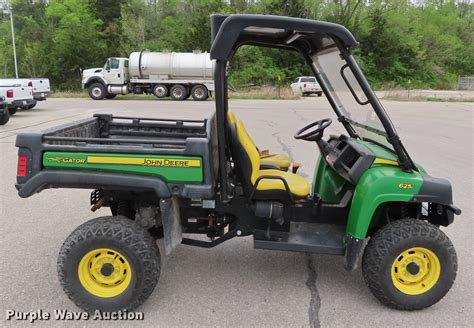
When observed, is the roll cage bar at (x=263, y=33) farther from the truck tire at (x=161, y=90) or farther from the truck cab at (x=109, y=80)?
the truck cab at (x=109, y=80)

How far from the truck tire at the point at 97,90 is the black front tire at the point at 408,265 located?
79.6 ft

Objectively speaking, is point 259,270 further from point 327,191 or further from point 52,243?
point 52,243

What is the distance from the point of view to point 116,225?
113 inches

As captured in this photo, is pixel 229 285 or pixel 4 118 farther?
pixel 4 118

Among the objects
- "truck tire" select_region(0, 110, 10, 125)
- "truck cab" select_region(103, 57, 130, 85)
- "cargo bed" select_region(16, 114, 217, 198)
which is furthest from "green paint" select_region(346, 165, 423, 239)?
"truck cab" select_region(103, 57, 130, 85)

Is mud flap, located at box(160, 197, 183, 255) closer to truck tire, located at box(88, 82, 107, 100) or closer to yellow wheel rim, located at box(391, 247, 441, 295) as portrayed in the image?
yellow wheel rim, located at box(391, 247, 441, 295)

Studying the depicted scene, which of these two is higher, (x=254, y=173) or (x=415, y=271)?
(x=254, y=173)

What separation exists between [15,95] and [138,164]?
13.3m

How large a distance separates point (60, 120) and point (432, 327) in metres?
13.0

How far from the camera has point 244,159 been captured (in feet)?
10.2

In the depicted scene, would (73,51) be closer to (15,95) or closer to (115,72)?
(115,72)

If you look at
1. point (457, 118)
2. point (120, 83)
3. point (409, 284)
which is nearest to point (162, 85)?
point (120, 83)

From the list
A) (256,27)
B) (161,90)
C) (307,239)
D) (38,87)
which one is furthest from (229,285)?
(161,90)

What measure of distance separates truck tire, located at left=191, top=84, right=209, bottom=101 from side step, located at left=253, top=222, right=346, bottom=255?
21087mm
